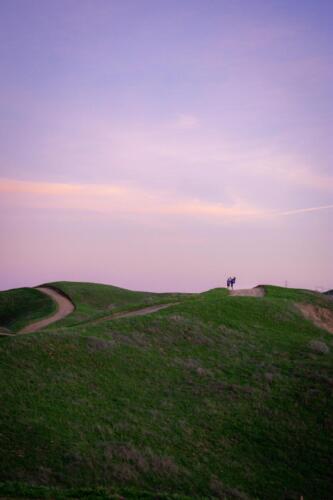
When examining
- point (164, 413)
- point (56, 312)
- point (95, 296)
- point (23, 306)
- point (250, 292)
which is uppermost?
point (250, 292)

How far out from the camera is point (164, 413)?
20422 mm

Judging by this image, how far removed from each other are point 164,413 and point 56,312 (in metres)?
32.5

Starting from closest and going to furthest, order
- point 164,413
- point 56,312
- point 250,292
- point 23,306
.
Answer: point 164,413 → point 250,292 → point 56,312 → point 23,306

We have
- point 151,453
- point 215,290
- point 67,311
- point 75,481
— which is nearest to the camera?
point 75,481

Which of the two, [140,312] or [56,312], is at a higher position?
[140,312]

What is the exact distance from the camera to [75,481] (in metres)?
15.5

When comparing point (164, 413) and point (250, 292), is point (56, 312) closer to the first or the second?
point (250, 292)

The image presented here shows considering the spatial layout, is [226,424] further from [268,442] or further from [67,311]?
[67,311]

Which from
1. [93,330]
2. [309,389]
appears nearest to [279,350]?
[309,389]

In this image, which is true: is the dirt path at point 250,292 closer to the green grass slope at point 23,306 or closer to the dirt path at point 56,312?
the dirt path at point 56,312

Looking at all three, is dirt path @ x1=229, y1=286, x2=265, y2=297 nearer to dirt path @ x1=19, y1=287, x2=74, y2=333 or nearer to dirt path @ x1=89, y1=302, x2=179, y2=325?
dirt path @ x1=89, y1=302, x2=179, y2=325

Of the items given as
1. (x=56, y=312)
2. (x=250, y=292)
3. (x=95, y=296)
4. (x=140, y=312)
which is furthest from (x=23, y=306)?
(x=250, y=292)

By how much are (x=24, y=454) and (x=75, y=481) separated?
7.07 feet

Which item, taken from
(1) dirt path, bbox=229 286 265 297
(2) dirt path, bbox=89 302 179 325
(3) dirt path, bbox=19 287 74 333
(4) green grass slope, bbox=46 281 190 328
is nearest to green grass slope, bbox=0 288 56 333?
(3) dirt path, bbox=19 287 74 333
